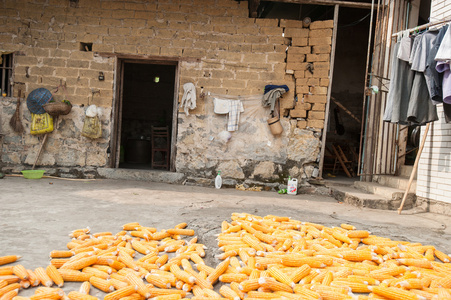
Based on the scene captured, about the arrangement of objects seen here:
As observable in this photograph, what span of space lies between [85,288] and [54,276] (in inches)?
10.8

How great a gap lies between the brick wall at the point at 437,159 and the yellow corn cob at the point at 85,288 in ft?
16.4

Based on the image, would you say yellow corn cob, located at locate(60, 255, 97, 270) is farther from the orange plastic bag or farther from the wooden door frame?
the orange plastic bag

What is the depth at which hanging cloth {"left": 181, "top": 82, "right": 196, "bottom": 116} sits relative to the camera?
7.46 m

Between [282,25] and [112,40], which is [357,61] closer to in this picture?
[282,25]

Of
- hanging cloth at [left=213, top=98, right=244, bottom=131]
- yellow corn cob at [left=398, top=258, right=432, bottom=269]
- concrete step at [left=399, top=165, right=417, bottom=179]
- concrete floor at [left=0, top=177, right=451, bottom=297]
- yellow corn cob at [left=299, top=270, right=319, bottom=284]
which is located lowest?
concrete floor at [left=0, top=177, right=451, bottom=297]

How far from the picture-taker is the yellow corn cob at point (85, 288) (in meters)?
2.25

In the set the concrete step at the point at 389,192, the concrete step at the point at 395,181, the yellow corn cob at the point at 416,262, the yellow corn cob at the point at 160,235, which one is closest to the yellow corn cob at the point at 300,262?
the yellow corn cob at the point at 416,262

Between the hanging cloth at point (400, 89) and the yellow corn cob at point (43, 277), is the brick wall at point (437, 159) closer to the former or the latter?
the hanging cloth at point (400, 89)

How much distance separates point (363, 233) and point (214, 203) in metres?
2.51

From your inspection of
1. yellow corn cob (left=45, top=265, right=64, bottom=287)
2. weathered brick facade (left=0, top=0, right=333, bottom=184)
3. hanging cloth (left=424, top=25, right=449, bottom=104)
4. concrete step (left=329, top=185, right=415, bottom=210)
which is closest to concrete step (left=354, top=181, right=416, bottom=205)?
concrete step (left=329, top=185, right=415, bottom=210)

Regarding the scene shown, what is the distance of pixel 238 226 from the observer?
12.0ft

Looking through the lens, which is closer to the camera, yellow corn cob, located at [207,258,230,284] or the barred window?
yellow corn cob, located at [207,258,230,284]

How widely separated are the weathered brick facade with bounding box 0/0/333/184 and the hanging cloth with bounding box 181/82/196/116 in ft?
0.48

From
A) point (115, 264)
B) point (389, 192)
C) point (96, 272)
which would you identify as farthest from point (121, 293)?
point (389, 192)
